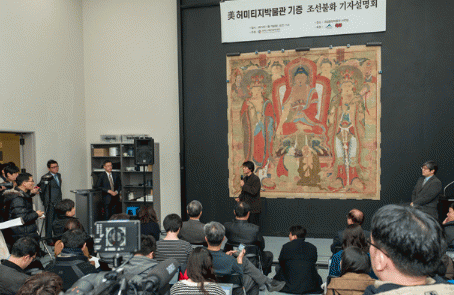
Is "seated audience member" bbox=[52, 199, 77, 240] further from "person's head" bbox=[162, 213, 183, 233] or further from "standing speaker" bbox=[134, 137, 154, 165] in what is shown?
"standing speaker" bbox=[134, 137, 154, 165]

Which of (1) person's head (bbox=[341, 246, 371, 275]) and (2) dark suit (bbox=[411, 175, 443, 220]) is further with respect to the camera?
(2) dark suit (bbox=[411, 175, 443, 220])

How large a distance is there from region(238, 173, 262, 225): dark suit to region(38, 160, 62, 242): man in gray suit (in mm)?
3424

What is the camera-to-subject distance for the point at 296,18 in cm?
708

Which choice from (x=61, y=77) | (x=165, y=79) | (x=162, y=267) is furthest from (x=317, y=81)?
(x=162, y=267)

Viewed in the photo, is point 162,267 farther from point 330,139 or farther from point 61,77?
point 61,77

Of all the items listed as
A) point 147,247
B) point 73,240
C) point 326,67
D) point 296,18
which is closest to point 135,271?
point 147,247

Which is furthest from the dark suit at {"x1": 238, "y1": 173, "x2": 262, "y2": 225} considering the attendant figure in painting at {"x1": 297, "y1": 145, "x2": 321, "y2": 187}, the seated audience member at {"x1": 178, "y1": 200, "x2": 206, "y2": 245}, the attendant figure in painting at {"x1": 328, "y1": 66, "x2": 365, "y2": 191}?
the seated audience member at {"x1": 178, "y1": 200, "x2": 206, "y2": 245}

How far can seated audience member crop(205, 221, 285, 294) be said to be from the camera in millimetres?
2939

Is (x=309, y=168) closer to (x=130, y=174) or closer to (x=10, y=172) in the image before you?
(x=130, y=174)

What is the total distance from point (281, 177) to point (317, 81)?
196 centimetres

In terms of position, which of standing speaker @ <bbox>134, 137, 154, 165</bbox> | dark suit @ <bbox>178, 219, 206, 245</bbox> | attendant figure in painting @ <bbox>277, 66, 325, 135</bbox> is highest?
attendant figure in painting @ <bbox>277, 66, 325, 135</bbox>

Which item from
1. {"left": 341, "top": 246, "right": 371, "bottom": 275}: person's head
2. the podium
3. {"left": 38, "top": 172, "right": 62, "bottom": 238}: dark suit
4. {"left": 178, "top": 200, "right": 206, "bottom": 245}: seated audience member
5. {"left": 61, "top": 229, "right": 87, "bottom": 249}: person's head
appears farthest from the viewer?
the podium

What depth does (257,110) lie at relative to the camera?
7.37 metres

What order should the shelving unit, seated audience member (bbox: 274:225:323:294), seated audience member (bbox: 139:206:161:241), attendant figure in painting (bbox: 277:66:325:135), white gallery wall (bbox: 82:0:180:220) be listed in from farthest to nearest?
white gallery wall (bbox: 82:0:180:220) → the shelving unit → attendant figure in painting (bbox: 277:66:325:135) → seated audience member (bbox: 139:206:161:241) → seated audience member (bbox: 274:225:323:294)
